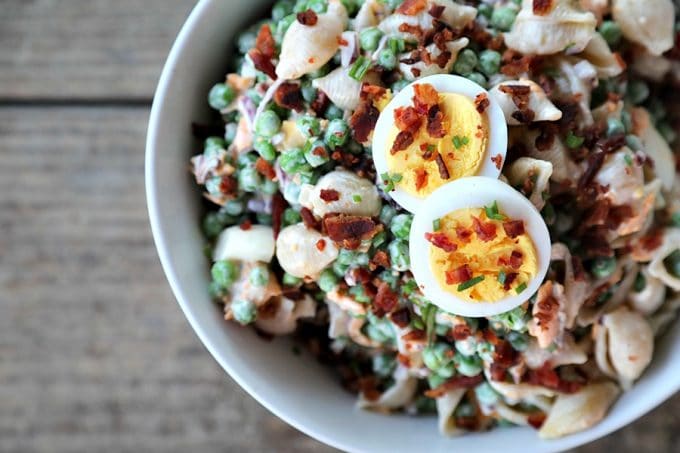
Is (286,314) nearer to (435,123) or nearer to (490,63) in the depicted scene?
(435,123)

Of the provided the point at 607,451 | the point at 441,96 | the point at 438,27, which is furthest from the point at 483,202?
the point at 607,451

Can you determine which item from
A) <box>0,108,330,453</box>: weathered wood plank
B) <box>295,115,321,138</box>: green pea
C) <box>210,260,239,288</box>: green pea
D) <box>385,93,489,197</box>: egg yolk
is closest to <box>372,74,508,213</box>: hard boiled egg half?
<box>385,93,489,197</box>: egg yolk

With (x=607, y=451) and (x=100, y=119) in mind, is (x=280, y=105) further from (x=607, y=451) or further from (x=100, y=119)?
(x=607, y=451)

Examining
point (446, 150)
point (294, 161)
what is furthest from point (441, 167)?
point (294, 161)

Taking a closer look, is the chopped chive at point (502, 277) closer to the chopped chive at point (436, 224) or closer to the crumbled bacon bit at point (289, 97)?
the chopped chive at point (436, 224)

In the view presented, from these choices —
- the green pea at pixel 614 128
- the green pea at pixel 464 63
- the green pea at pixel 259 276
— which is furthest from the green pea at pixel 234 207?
the green pea at pixel 614 128

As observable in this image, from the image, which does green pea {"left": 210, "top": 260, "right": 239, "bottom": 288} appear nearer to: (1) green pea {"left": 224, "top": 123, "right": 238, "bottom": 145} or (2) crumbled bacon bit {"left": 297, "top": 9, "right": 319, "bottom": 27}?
(1) green pea {"left": 224, "top": 123, "right": 238, "bottom": 145}
